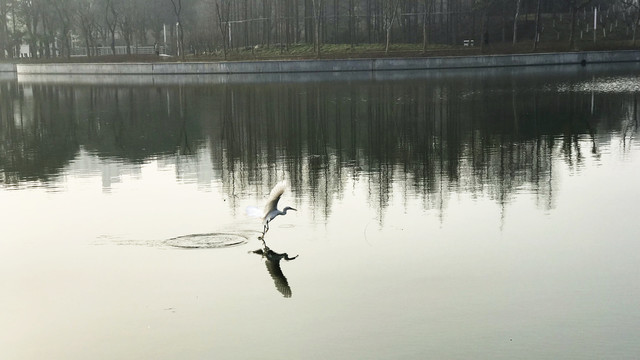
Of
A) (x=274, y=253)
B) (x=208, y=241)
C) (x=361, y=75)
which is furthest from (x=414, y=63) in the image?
(x=274, y=253)

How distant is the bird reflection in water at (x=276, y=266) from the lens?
10.3 meters

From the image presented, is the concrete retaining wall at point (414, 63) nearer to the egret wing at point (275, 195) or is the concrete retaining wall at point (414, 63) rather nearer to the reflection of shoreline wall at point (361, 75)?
the reflection of shoreline wall at point (361, 75)

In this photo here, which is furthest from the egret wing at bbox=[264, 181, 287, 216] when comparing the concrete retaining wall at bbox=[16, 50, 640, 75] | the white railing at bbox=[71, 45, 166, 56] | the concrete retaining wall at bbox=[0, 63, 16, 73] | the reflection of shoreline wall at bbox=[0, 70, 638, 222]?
the white railing at bbox=[71, 45, 166, 56]

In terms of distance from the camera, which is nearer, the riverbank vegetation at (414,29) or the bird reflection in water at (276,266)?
the bird reflection in water at (276,266)

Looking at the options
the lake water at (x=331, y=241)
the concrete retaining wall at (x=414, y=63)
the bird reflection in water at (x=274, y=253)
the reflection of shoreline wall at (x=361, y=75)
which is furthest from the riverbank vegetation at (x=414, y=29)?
the bird reflection in water at (x=274, y=253)

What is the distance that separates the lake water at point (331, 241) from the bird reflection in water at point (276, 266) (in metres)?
0.04

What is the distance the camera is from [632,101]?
3102 centimetres

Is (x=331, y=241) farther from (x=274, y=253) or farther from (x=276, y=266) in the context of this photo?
(x=276, y=266)

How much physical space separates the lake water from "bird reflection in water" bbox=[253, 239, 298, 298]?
42 millimetres

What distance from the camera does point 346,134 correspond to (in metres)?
24.0

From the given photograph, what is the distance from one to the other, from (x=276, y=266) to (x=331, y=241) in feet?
4.30

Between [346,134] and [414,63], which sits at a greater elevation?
[414,63]

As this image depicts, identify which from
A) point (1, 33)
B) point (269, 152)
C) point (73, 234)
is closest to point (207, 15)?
point (1, 33)

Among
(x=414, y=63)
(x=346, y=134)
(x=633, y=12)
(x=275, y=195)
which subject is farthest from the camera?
(x=633, y=12)
